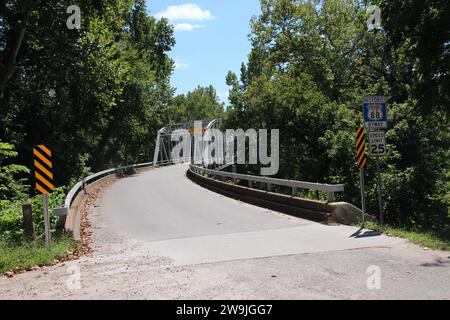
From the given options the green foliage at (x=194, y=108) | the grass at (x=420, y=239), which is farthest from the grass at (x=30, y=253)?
the green foliage at (x=194, y=108)

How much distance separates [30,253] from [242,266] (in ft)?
14.3

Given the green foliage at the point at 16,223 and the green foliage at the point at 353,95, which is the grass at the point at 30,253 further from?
the green foliage at the point at 353,95

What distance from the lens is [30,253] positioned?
924cm

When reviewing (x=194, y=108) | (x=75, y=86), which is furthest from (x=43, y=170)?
(x=194, y=108)

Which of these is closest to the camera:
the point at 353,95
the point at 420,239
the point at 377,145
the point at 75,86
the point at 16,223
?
the point at 420,239

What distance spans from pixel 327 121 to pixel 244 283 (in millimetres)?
19042

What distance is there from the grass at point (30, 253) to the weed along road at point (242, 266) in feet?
1.50

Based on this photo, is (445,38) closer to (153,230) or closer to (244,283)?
(153,230)

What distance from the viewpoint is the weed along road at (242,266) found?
6360mm

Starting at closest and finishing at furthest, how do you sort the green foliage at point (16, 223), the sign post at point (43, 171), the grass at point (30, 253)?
the grass at point (30, 253), the sign post at point (43, 171), the green foliage at point (16, 223)

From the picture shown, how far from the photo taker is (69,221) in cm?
1212

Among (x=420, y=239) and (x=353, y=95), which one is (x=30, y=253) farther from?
(x=353, y=95)

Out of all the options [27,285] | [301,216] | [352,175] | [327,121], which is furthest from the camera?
[327,121]
